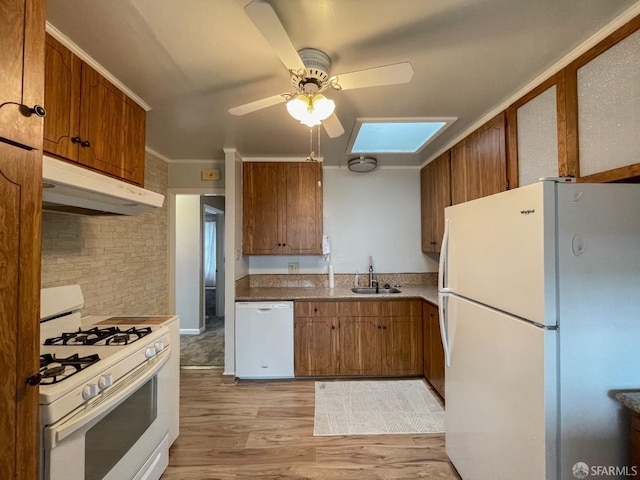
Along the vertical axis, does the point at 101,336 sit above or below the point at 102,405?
above

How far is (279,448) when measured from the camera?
2.01 metres

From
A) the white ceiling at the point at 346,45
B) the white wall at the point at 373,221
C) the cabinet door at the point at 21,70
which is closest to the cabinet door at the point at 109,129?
the white ceiling at the point at 346,45

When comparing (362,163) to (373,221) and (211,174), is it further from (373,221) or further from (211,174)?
(211,174)

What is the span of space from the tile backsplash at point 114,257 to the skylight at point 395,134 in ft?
7.33

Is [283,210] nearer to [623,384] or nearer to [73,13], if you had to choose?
[73,13]

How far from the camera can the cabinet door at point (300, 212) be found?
3393mm

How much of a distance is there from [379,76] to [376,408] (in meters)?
2.48

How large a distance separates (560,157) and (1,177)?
7.80ft

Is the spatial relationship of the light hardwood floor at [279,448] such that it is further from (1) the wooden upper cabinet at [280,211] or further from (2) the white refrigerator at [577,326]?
(1) the wooden upper cabinet at [280,211]

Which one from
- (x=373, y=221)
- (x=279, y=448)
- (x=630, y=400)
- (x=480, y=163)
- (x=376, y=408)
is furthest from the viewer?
(x=373, y=221)

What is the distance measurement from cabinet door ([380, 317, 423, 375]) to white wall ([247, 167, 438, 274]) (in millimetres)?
854

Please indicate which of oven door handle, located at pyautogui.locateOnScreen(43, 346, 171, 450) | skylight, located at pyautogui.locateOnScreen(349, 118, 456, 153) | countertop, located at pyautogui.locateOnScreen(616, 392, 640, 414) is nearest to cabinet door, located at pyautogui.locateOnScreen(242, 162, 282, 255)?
skylight, located at pyautogui.locateOnScreen(349, 118, 456, 153)

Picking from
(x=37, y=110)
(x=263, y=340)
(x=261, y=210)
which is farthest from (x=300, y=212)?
(x=37, y=110)

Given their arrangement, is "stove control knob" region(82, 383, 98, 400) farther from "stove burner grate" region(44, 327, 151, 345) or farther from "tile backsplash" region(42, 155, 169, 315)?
"tile backsplash" region(42, 155, 169, 315)
